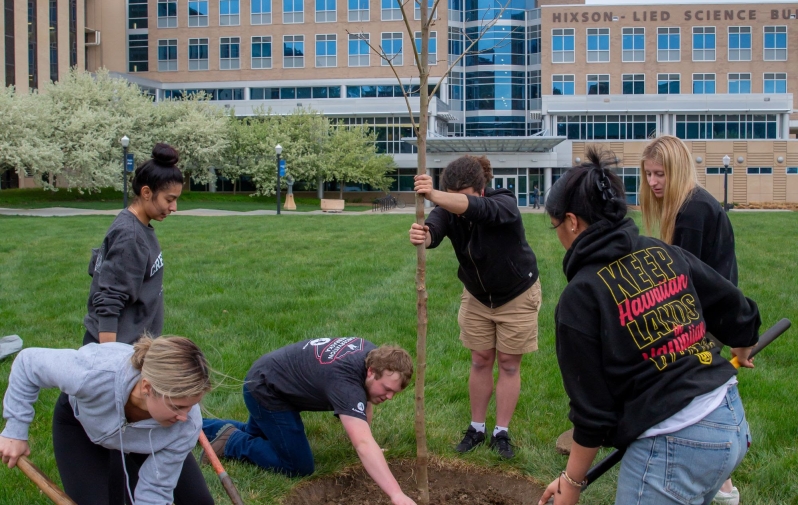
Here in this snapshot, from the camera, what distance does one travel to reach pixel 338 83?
6138 cm

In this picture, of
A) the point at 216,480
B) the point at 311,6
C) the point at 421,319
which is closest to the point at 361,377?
the point at 421,319

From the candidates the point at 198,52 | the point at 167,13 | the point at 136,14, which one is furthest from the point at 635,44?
the point at 136,14

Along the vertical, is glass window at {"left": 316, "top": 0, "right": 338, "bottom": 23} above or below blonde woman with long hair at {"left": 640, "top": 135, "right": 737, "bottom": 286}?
above

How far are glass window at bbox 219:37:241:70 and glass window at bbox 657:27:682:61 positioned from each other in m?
34.8

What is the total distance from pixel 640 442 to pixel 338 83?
60990 mm

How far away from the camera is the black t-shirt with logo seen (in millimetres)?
3965

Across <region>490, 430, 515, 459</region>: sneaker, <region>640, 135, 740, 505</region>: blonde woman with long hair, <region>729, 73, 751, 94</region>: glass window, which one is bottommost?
<region>490, 430, 515, 459</region>: sneaker

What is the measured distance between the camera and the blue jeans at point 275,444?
4.52 m

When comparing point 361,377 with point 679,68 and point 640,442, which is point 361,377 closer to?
point 640,442

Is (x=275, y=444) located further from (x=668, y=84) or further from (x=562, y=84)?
(x=668, y=84)

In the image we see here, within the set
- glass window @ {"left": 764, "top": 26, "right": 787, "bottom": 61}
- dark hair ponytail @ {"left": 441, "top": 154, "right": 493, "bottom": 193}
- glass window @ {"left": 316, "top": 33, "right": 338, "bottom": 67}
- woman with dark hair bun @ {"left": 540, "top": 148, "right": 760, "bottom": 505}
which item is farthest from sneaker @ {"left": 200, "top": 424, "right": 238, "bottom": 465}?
glass window @ {"left": 764, "top": 26, "right": 787, "bottom": 61}

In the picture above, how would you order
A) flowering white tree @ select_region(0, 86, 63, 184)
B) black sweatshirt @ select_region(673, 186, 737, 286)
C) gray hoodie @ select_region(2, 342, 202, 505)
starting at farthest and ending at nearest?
flowering white tree @ select_region(0, 86, 63, 184)
black sweatshirt @ select_region(673, 186, 737, 286)
gray hoodie @ select_region(2, 342, 202, 505)

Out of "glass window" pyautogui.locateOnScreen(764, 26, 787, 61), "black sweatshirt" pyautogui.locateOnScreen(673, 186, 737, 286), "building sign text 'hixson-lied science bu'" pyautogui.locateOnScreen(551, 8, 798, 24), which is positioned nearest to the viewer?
"black sweatshirt" pyautogui.locateOnScreen(673, 186, 737, 286)

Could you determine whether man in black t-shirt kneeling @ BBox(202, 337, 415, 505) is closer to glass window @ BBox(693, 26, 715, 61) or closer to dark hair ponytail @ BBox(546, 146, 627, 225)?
dark hair ponytail @ BBox(546, 146, 627, 225)
